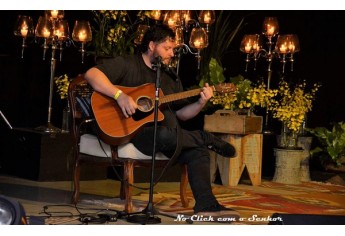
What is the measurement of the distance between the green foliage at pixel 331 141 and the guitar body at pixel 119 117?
2679mm

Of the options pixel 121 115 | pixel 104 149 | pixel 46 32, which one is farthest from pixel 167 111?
pixel 46 32

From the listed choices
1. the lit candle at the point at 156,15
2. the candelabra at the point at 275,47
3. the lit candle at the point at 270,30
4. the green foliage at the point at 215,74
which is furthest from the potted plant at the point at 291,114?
the lit candle at the point at 156,15

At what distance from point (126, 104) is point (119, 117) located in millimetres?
145

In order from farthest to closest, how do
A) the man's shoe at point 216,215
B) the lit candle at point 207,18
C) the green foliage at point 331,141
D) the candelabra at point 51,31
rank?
the lit candle at point 207,18 < the green foliage at point 331,141 < the candelabra at point 51,31 < the man's shoe at point 216,215

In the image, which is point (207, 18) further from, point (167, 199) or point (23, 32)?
point (167, 199)

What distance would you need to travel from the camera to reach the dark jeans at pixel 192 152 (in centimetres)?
484

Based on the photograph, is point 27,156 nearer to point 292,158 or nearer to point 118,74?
point 118,74

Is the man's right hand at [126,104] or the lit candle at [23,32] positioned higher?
the lit candle at [23,32]

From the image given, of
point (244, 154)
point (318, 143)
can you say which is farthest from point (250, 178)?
point (318, 143)

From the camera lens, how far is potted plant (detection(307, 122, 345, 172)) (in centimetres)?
728

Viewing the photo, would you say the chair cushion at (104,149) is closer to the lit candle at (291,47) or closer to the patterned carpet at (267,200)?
the patterned carpet at (267,200)

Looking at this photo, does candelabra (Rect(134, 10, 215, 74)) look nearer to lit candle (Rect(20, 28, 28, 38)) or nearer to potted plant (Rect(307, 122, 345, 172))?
lit candle (Rect(20, 28, 28, 38))

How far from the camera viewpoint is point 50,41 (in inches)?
274
